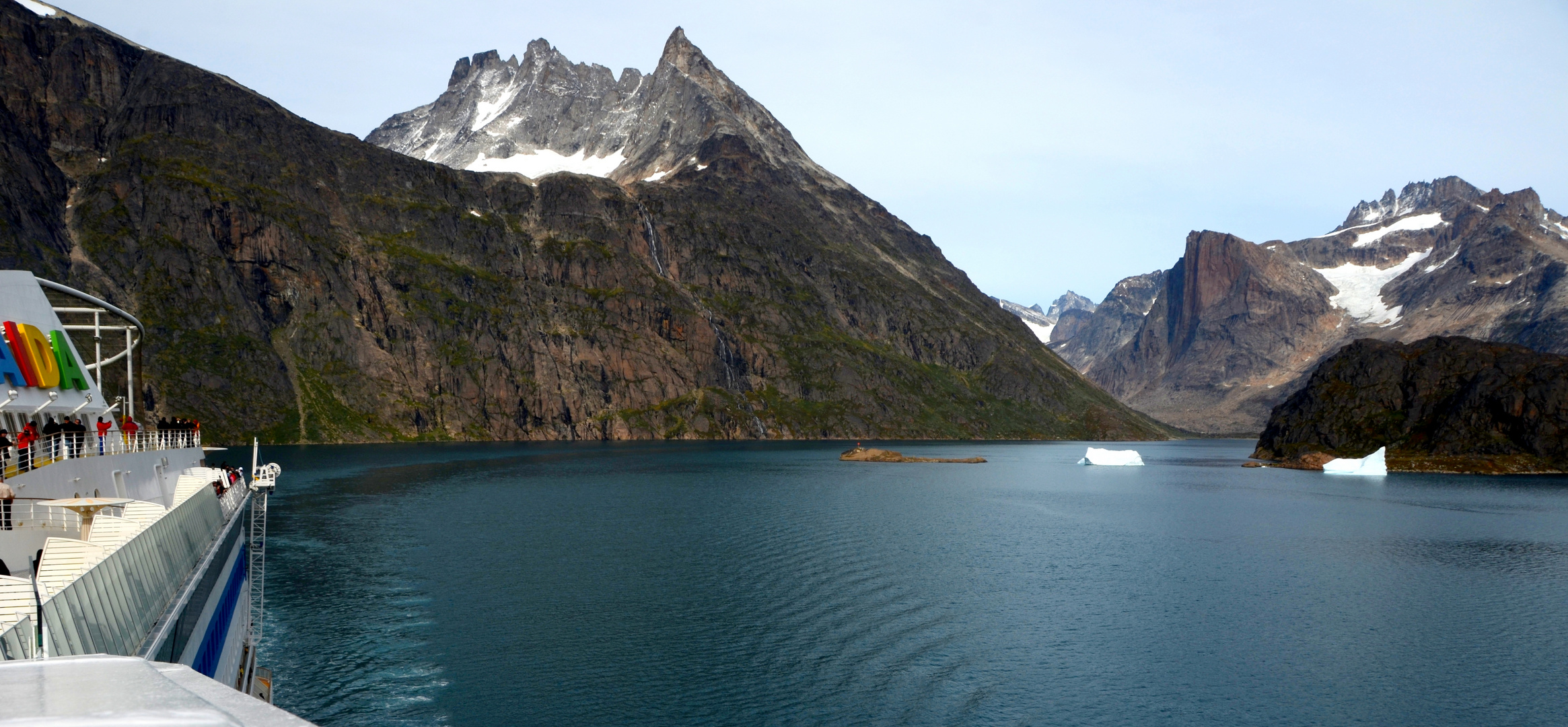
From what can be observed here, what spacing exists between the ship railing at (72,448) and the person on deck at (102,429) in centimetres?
5

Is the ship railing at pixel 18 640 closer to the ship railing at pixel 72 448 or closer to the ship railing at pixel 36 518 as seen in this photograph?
the ship railing at pixel 36 518

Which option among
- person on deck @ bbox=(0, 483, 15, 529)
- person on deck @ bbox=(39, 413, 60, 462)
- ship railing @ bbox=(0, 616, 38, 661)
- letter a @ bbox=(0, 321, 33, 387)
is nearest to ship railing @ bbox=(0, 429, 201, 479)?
person on deck @ bbox=(39, 413, 60, 462)

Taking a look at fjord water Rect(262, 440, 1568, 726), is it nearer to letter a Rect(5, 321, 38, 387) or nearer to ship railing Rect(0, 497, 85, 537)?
ship railing Rect(0, 497, 85, 537)

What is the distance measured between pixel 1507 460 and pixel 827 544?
591 feet

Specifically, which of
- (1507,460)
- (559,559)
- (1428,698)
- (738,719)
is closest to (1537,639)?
(1428,698)

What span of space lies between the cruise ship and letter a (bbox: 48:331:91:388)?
122 millimetres

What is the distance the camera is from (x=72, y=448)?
3938 centimetres

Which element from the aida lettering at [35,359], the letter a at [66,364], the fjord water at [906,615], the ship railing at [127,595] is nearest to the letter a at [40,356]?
the aida lettering at [35,359]

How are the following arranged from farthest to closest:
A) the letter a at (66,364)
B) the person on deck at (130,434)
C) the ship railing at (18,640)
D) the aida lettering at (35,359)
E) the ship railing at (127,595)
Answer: the person on deck at (130,434), the letter a at (66,364), the aida lettering at (35,359), the ship railing at (127,595), the ship railing at (18,640)

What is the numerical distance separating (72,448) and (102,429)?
56.5ft

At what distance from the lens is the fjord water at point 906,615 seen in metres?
41.3

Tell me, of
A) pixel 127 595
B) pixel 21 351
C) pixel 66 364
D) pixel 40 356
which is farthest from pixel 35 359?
pixel 127 595

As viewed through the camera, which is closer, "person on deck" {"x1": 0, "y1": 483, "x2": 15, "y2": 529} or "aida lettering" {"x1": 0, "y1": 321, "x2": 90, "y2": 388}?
"person on deck" {"x1": 0, "y1": 483, "x2": 15, "y2": 529}

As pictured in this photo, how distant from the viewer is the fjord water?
41.3 meters
